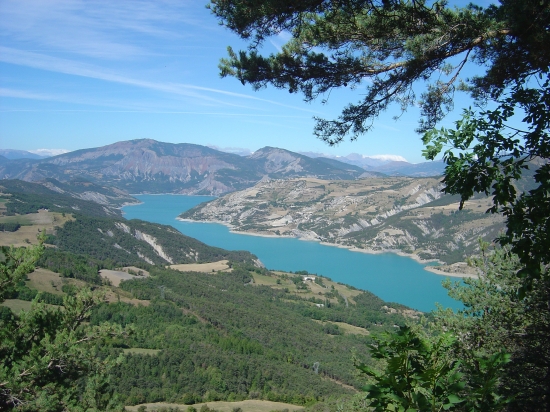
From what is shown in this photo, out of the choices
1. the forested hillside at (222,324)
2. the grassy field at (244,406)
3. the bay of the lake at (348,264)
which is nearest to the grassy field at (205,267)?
the forested hillside at (222,324)

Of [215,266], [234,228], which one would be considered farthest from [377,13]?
[234,228]

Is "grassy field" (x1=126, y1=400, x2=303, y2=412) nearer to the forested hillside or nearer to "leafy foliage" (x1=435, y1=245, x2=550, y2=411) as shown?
the forested hillside

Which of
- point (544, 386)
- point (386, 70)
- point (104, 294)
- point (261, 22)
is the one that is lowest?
point (104, 294)

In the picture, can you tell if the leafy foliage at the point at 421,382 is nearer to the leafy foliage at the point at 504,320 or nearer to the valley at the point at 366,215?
the leafy foliage at the point at 504,320

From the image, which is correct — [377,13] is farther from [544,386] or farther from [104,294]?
[104,294]

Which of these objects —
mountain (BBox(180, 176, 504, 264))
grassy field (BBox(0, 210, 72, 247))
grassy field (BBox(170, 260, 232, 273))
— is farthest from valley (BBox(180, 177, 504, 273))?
grassy field (BBox(0, 210, 72, 247))

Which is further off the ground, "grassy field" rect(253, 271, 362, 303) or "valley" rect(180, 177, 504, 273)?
"valley" rect(180, 177, 504, 273)
